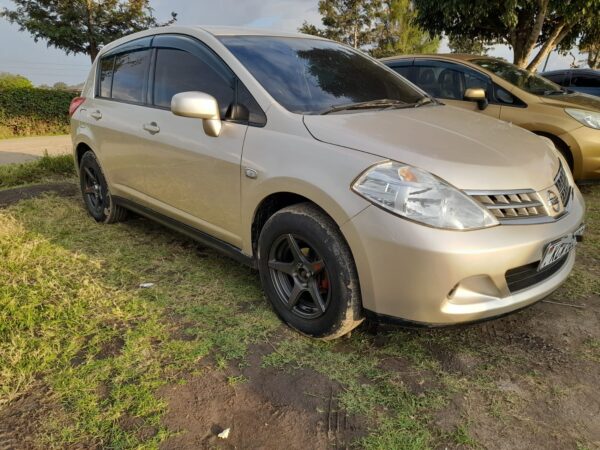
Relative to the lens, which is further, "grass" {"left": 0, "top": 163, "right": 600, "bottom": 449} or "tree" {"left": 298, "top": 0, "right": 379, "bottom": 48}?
"tree" {"left": 298, "top": 0, "right": 379, "bottom": 48}

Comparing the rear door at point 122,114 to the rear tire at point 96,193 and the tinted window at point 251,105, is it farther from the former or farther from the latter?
the tinted window at point 251,105

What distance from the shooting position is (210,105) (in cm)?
266

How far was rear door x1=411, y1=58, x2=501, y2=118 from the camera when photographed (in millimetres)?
5512

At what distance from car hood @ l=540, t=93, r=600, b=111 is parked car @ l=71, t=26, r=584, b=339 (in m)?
2.63

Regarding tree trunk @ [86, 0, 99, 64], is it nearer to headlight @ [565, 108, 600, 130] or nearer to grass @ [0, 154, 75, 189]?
grass @ [0, 154, 75, 189]

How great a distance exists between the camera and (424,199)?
6.77 feet

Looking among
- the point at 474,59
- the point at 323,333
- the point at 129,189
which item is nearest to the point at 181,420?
the point at 323,333

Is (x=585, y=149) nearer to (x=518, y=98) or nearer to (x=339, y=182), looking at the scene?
(x=518, y=98)

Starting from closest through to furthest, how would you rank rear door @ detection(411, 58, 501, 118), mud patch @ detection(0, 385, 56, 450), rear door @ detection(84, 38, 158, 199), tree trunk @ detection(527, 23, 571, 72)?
mud patch @ detection(0, 385, 56, 450) < rear door @ detection(84, 38, 158, 199) < rear door @ detection(411, 58, 501, 118) < tree trunk @ detection(527, 23, 571, 72)

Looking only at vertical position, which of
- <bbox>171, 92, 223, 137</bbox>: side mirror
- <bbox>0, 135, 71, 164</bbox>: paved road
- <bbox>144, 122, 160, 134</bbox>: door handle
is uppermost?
<bbox>171, 92, 223, 137</bbox>: side mirror

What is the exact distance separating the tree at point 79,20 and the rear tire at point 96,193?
14.7m

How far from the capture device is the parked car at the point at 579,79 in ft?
28.1

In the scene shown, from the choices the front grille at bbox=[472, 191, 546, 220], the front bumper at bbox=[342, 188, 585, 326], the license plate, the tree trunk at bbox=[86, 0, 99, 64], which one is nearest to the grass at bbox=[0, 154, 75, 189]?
the front bumper at bbox=[342, 188, 585, 326]

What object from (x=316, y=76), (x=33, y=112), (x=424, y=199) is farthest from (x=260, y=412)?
(x=33, y=112)
